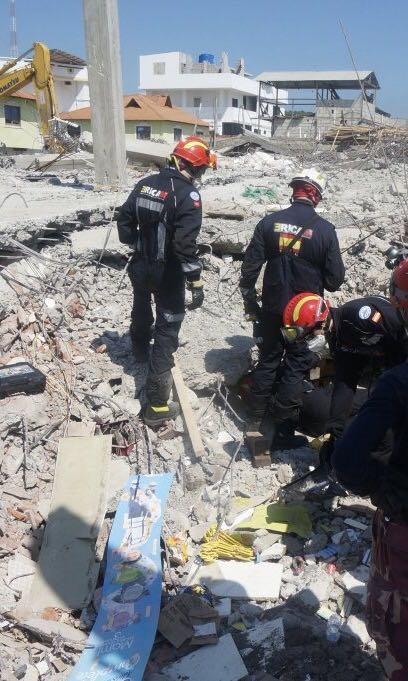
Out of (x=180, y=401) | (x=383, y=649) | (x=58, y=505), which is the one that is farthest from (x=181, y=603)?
(x=180, y=401)

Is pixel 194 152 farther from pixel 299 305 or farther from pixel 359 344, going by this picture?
pixel 359 344

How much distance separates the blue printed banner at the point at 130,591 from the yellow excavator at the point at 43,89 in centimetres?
1243

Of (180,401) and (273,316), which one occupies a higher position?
(273,316)

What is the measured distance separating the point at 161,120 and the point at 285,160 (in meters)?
19.2

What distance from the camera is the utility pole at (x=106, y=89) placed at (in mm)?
8734

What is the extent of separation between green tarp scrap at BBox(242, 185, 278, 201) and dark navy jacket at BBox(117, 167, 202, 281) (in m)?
4.56

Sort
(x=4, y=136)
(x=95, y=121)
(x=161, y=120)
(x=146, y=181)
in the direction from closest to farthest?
(x=146, y=181)
(x=95, y=121)
(x=4, y=136)
(x=161, y=120)

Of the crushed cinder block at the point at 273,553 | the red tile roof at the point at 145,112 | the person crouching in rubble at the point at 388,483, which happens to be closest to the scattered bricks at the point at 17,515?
the crushed cinder block at the point at 273,553

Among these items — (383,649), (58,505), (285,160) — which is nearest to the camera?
(383,649)

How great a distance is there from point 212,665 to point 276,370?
2.25 m

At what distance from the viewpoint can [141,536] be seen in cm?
341

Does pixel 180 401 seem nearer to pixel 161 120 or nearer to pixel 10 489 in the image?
pixel 10 489

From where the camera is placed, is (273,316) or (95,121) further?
(95,121)

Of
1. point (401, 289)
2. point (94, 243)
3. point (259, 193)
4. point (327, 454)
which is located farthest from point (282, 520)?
point (259, 193)
